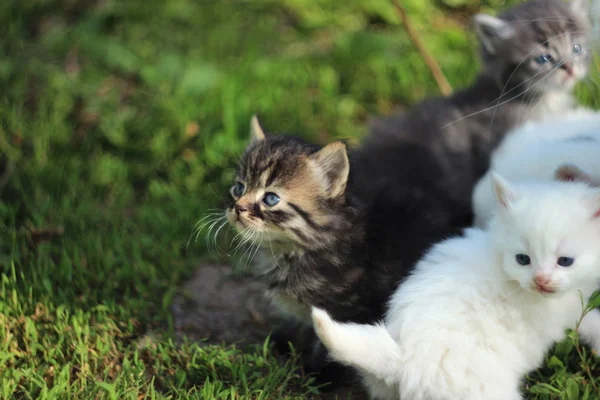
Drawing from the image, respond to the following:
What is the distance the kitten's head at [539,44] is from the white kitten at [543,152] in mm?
272

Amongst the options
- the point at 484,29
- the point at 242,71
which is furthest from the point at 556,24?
the point at 242,71

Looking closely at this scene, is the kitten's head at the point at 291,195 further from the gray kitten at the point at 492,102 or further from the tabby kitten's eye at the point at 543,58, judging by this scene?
the tabby kitten's eye at the point at 543,58

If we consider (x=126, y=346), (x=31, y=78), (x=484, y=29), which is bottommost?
(x=126, y=346)

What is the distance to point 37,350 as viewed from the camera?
3.37 metres

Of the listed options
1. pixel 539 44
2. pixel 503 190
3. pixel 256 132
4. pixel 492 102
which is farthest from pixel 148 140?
pixel 503 190

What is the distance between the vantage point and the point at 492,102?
445 centimetres

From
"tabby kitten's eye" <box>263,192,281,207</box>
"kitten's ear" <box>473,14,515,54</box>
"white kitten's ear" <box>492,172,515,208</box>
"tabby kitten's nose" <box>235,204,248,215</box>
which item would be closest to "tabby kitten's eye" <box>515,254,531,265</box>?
"white kitten's ear" <box>492,172,515,208</box>

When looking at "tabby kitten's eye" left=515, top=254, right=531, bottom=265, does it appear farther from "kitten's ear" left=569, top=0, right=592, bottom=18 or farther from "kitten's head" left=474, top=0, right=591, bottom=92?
"kitten's ear" left=569, top=0, right=592, bottom=18

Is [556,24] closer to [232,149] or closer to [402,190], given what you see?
[402,190]

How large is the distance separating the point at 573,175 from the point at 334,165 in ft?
3.40

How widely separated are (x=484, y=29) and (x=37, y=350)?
120 inches

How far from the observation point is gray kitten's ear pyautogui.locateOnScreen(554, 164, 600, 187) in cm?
326

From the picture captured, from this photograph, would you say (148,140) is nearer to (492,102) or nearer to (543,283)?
(492,102)

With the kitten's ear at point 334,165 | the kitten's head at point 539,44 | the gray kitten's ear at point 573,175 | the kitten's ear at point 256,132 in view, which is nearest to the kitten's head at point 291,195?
the kitten's ear at point 334,165
